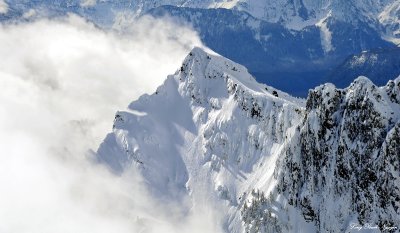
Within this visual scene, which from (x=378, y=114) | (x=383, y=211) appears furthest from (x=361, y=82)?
(x=383, y=211)

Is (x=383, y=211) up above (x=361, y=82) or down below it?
below

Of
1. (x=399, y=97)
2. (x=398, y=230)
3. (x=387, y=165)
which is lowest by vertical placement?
(x=398, y=230)

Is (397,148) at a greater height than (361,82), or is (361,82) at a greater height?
(361,82)

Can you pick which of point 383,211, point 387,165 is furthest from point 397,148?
point 383,211

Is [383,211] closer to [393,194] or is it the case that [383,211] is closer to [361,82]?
[393,194]

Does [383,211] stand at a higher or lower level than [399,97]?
lower

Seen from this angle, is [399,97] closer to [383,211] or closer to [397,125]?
[397,125]

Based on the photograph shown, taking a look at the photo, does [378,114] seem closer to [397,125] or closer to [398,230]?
[397,125]

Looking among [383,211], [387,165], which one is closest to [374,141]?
[387,165]
